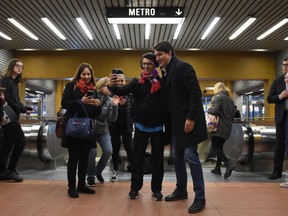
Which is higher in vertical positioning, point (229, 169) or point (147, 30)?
point (147, 30)

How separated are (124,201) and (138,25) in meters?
7.69

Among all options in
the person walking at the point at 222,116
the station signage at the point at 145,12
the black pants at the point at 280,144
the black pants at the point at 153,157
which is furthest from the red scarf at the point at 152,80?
the station signage at the point at 145,12

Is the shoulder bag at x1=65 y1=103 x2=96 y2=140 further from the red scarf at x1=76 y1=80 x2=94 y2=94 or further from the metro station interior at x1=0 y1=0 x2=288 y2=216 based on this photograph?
the metro station interior at x1=0 y1=0 x2=288 y2=216

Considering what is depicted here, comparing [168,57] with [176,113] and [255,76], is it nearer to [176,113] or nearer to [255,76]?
[176,113]

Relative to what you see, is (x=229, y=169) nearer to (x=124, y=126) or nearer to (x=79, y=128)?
(x=124, y=126)

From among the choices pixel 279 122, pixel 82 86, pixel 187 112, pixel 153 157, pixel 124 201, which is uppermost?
pixel 82 86

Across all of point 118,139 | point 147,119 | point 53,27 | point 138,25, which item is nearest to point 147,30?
point 138,25

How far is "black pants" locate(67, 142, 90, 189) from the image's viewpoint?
12.8ft

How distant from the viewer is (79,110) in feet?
13.1

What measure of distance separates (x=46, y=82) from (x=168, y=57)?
52.5 ft

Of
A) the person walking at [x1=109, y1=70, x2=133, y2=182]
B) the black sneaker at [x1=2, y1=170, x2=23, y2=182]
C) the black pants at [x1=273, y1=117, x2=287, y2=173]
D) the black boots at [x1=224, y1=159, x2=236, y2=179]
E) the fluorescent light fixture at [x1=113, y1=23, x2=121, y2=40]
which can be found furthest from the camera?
the fluorescent light fixture at [x1=113, y1=23, x2=121, y2=40]

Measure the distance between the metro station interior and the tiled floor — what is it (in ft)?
0.03

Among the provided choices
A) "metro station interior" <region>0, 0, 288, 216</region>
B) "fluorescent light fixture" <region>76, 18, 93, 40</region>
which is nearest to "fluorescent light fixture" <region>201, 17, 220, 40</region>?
"metro station interior" <region>0, 0, 288, 216</region>

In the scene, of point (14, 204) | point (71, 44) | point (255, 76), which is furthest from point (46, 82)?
point (14, 204)
